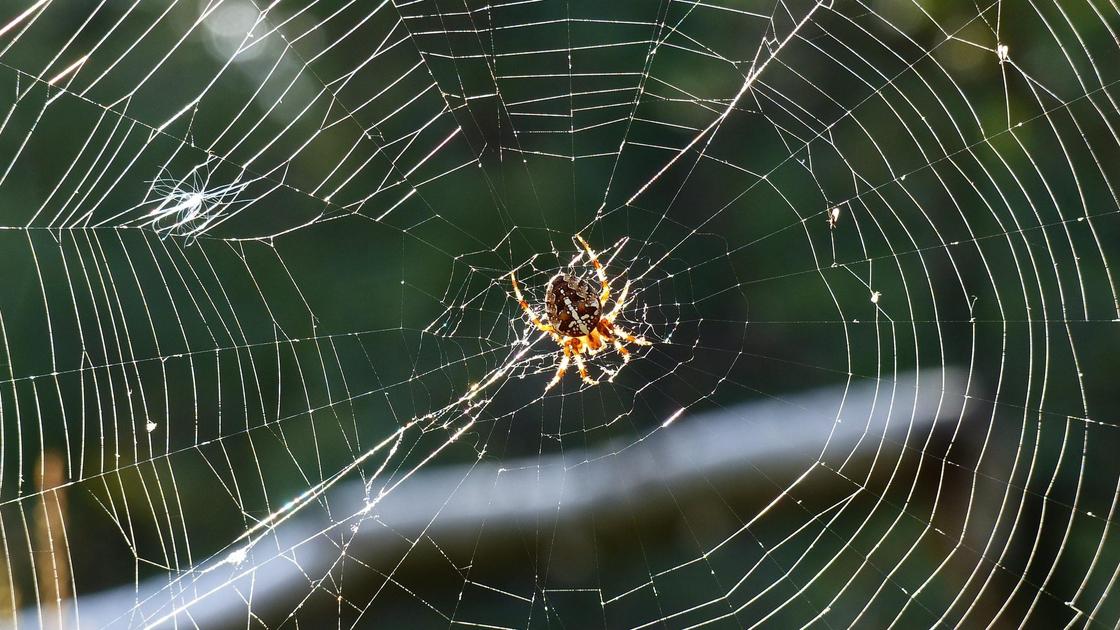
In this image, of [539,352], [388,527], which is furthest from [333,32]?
[388,527]

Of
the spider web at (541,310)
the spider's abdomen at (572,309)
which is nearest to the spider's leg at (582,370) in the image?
the spider's abdomen at (572,309)

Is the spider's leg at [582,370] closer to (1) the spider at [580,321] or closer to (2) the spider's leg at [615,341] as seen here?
(1) the spider at [580,321]

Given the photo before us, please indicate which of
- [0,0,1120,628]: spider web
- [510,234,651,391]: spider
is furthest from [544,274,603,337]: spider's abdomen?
[0,0,1120,628]: spider web

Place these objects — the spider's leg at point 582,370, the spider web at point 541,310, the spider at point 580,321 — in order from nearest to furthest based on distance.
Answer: the spider web at point 541,310 < the spider's leg at point 582,370 < the spider at point 580,321

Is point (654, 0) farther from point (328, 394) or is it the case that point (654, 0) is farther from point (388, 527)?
point (388, 527)

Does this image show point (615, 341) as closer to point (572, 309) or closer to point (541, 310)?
point (572, 309)
